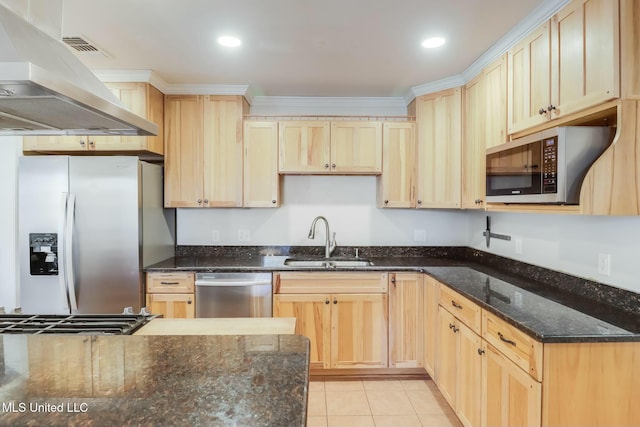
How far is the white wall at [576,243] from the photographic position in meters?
1.68

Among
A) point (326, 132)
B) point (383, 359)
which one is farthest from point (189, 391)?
point (326, 132)

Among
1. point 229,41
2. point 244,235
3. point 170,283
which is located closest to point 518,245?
point 244,235

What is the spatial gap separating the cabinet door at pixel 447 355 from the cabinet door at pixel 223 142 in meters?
1.93

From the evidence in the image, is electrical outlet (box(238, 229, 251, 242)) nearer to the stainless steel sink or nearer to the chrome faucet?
the stainless steel sink

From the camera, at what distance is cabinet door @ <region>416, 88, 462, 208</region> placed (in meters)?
2.90

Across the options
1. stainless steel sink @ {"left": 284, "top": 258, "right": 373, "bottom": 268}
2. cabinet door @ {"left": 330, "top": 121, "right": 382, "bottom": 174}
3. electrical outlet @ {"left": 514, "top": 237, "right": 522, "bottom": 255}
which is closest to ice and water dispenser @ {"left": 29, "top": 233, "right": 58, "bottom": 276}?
stainless steel sink @ {"left": 284, "top": 258, "right": 373, "bottom": 268}

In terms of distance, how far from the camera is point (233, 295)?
9.07ft

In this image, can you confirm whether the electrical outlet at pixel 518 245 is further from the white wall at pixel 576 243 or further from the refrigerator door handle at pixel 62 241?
the refrigerator door handle at pixel 62 241

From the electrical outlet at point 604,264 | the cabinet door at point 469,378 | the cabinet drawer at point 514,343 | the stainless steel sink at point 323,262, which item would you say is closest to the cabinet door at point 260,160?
the stainless steel sink at point 323,262

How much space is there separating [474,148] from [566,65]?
100 centimetres

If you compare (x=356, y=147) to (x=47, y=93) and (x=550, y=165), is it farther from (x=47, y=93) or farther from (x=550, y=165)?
(x=47, y=93)

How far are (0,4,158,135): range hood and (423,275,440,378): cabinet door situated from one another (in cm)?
211

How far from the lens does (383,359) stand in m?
2.83

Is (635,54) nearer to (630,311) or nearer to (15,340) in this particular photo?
(630,311)
